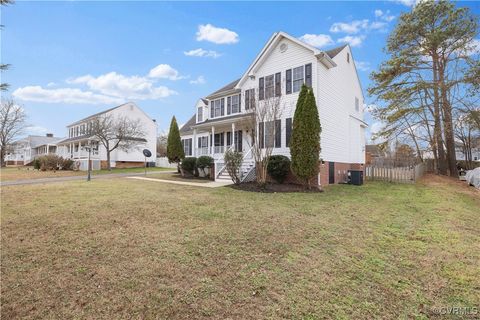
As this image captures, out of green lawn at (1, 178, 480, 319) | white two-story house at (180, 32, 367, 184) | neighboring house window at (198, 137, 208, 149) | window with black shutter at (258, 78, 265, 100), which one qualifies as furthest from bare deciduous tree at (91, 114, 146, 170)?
green lawn at (1, 178, 480, 319)

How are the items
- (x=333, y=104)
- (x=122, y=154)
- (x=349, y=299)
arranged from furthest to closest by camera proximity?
(x=122, y=154) → (x=333, y=104) → (x=349, y=299)

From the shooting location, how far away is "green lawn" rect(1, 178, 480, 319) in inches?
130

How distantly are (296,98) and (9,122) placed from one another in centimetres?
4644

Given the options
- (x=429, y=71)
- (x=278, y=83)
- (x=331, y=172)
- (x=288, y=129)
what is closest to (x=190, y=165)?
(x=288, y=129)

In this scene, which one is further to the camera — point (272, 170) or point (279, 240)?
point (272, 170)

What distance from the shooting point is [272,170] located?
1434 cm

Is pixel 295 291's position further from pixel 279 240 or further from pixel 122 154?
pixel 122 154

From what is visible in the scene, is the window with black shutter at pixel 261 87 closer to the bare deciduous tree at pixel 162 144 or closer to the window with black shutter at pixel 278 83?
the window with black shutter at pixel 278 83

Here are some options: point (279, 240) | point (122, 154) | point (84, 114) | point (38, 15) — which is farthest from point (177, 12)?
point (84, 114)

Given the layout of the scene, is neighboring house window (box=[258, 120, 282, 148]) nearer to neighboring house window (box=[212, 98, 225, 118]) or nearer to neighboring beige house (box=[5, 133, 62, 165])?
neighboring house window (box=[212, 98, 225, 118])

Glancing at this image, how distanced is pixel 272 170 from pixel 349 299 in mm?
10959

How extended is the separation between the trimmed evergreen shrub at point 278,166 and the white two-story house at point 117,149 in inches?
1000

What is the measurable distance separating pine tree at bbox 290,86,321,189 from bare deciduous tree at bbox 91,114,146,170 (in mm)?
24366

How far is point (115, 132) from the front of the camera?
3161 centimetres
